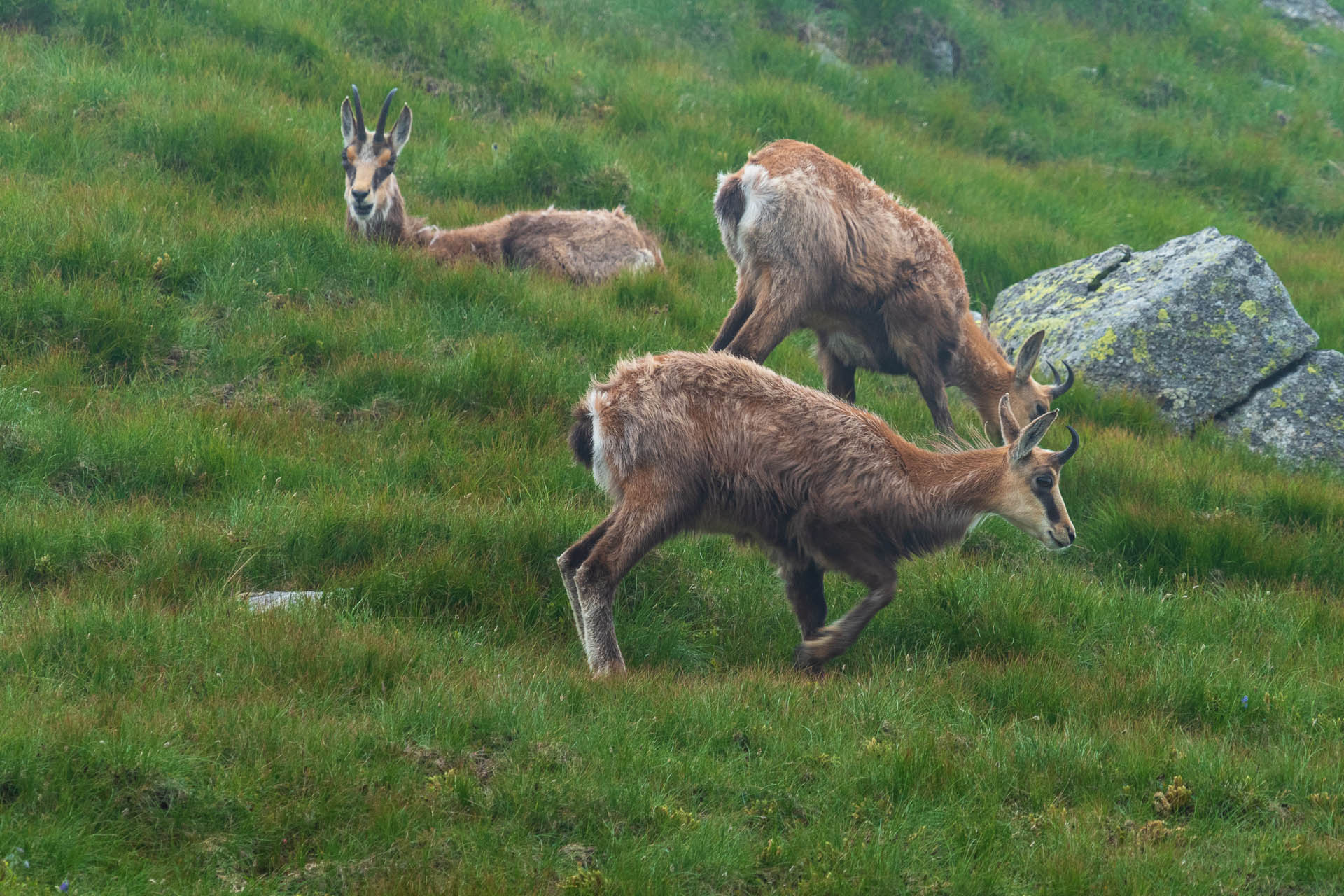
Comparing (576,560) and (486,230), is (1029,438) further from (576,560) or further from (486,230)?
(486,230)

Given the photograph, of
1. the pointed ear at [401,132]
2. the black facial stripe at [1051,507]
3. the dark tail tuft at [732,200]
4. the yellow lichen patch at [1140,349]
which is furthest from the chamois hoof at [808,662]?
the pointed ear at [401,132]

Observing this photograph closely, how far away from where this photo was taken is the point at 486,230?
36.9ft

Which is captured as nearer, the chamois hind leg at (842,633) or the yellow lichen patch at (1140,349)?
the chamois hind leg at (842,633)

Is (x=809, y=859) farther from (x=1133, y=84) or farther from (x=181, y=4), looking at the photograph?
(x=1133, y=84)

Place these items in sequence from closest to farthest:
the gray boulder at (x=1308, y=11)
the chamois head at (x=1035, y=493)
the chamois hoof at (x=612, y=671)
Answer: the chamois hoof at (x=612, y=671) < the chamois head at (x=1035, y=493) < the gray boulder at (x=1308, y=11)

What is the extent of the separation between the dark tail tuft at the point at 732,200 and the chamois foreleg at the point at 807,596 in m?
3.14

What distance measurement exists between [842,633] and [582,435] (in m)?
1.69

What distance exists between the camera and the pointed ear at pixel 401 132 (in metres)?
11.2

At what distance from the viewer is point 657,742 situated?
5.27 meters

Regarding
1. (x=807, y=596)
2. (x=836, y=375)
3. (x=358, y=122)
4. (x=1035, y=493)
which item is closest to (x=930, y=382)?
(x=836, y=375)

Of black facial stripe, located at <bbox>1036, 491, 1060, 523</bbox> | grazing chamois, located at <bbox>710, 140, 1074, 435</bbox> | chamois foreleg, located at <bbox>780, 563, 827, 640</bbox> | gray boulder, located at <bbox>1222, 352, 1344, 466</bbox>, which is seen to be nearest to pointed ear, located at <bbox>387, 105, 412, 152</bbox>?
grazing chamois, located at <bbox>710, 140, 1074, 435</bbox>

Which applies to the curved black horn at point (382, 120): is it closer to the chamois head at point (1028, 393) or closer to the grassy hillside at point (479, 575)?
the grassy hillside at point (479, 575)

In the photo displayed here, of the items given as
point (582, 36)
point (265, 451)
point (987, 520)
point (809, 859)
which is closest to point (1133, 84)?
point (582, 36)

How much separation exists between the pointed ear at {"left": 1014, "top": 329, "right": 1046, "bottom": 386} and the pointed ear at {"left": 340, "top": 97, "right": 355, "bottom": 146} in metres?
6.07
